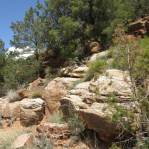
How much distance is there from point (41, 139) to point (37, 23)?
15.9 metres

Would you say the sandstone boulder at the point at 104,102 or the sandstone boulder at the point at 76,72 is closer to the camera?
the sandstone boulder at the point at 104,102

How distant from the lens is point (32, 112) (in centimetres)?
1552

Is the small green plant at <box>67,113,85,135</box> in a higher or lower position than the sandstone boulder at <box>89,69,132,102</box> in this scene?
lower

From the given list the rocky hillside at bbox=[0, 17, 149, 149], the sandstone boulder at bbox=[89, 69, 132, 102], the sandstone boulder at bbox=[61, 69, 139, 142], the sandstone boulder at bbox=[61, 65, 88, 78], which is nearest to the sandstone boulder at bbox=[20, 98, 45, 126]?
the rocky hillside at bbox=[0, 17, 149, 149]

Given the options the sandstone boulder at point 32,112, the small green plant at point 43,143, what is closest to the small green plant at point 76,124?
the small green plant at point 43,143

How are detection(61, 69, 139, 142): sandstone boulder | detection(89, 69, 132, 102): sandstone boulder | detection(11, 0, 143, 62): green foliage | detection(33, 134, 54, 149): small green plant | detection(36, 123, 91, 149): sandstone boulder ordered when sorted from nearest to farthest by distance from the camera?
detection(61, 69, 139, 142): sandstone boulder < detection(89, 69, 132, 102): sandstone boulder < detection(33, 134, 54, 149): small green plant < detection(36, 123, 91, 149): sandstone boulder < detection(11, 0, 143, 62): green foliage

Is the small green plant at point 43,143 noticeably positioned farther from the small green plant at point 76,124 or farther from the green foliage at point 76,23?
the green foliage at point 76,23

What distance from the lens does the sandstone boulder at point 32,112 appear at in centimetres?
1547

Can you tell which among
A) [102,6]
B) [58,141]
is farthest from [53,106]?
[102,6]

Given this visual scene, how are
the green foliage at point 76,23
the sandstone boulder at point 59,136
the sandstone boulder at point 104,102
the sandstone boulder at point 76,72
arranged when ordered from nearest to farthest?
the sandstone boulder at point 104,102
the sandstone boulder at point 59,136
the sandstone boulder at point 76,72
the green foliage at point 76,23

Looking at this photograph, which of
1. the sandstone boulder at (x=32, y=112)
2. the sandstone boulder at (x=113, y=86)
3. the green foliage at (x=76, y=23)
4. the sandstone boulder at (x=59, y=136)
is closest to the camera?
the sandstone boulder at (x=113, y=86)

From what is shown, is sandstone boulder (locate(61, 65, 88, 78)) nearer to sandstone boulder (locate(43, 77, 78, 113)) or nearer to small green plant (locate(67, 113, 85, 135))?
sandstone boulder (locate(43, 77, 78, 113))

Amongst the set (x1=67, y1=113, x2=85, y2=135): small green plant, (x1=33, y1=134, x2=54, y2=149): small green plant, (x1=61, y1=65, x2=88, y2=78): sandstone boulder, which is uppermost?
(x1=61, y1=65, x2=88, y2=78): sandstone boulder

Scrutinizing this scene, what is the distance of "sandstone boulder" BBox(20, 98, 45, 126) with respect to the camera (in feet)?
50.8
